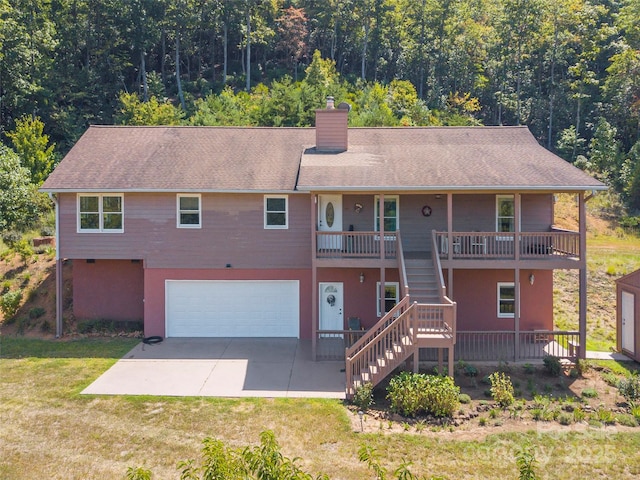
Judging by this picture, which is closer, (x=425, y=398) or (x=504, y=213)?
(x=425, y=398)

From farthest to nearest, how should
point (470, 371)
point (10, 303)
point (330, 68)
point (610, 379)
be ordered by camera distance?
1. point (330, 68)
2. point (10, 303)
3. point (470, 371)
4. point (610, 379)

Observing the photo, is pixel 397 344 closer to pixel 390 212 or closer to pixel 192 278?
pixel 390 212

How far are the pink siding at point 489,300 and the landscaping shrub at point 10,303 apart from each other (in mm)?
15111

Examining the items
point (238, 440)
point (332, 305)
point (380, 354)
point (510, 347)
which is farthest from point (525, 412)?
point (332, 305)

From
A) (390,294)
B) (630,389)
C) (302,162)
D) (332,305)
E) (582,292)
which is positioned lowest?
(630,389)

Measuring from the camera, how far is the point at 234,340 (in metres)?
16.5

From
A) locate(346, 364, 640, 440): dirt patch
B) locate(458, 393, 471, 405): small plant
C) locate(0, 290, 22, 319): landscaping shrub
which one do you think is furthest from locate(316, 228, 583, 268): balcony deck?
locate(0, 290, 22, 319): landscaping shrub

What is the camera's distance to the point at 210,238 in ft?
54.0

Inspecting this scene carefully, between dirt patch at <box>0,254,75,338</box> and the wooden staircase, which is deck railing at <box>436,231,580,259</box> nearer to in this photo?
the wooden staircase

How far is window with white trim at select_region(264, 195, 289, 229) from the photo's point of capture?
16.5 m

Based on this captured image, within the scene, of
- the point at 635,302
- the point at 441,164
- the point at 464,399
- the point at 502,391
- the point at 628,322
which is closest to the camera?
the point at 502,391

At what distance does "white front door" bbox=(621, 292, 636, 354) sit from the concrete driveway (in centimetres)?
860

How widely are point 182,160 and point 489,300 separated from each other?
1165cm

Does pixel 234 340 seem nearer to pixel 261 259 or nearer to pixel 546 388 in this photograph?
pixel 261 259
